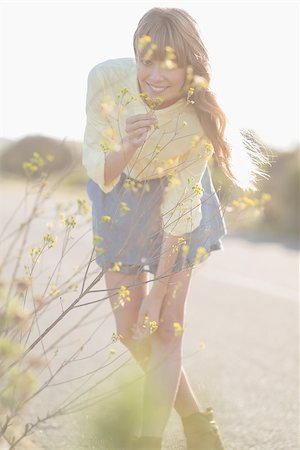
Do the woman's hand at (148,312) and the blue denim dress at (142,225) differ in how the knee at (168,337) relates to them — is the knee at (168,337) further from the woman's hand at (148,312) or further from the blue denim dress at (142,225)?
the blue denim dress at (142,225)

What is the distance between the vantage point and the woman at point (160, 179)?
3299 millimetres

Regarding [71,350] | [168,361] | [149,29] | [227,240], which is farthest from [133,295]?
[227,240]

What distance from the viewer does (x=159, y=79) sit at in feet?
11.0

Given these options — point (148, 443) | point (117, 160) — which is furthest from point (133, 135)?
point (148, 443)

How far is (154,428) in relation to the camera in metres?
3.62

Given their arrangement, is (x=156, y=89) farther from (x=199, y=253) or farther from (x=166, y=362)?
(x=166, y=362)

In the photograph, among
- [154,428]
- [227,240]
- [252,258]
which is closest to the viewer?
[154,428]

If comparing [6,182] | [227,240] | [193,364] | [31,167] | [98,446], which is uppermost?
[31,167]

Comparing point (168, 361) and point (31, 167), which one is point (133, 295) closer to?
point (168, 361)

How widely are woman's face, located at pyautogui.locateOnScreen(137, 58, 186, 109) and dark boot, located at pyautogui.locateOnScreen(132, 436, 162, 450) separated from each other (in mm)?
1247

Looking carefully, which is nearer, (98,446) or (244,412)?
(98,446)

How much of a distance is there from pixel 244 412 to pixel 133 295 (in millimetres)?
1411

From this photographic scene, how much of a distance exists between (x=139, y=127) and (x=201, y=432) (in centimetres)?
133

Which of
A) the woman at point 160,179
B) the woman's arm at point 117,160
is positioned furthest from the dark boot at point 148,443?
the woman's arm at point 117,160
